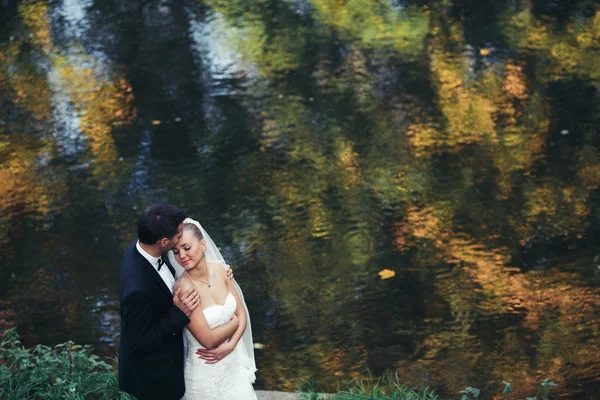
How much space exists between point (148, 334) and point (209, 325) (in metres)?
0.38

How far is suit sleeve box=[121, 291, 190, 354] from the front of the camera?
366 centimetres

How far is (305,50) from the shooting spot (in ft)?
40.9

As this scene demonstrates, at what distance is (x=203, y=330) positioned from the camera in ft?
12.9

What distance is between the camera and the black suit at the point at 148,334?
368 cm

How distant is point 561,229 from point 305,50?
20.6 feet

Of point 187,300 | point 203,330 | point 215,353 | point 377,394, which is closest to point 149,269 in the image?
point 187,300

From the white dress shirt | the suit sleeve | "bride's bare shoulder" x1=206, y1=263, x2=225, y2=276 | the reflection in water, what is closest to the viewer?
the suit sleeve

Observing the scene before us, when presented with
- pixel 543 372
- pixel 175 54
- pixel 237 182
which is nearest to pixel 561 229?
pixel 543 372

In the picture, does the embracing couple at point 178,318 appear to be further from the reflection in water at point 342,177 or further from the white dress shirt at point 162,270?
the reflection in water at point 342,177

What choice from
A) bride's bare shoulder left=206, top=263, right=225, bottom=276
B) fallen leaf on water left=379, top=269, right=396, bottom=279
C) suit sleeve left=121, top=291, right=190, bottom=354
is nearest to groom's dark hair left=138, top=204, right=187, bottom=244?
suit sleeve left=121, top=291, right=190, bottom=354

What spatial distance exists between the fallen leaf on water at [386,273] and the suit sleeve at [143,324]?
135 inches

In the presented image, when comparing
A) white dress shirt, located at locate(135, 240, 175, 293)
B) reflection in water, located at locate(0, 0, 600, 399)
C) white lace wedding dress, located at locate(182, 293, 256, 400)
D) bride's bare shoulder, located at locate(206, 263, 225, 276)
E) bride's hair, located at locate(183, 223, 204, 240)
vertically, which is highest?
bride's hair, located at locate(183, 223, 204, 240)

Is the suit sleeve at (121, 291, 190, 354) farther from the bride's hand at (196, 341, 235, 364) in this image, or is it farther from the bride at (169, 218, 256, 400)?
the bride's hand at (196, 341, 235, 364)

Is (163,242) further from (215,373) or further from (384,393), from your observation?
(384,393)
